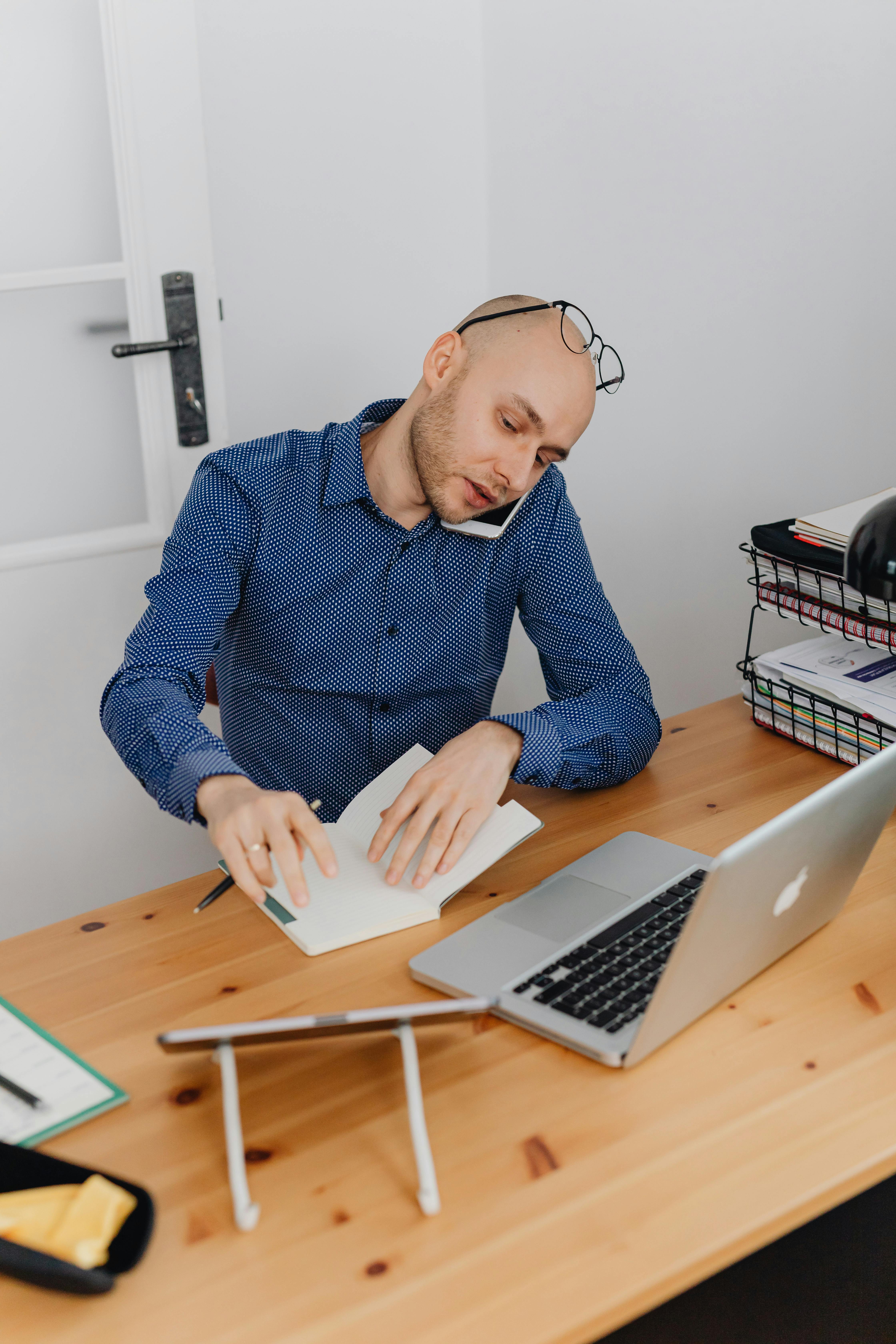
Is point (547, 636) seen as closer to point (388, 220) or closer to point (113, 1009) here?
point (113, 1009)

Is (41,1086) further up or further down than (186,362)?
further down

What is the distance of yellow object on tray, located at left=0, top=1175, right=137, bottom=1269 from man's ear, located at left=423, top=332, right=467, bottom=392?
1.04 m

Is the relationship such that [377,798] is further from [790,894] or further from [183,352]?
[183,352]

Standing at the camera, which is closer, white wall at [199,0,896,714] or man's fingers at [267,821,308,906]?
man's fingers at [267,821,308,906]

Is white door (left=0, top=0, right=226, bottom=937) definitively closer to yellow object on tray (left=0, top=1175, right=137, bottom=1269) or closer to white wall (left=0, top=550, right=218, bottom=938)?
white wall (left=0, top=550, right=218, bottom=938)

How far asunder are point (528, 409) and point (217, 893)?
2.25 ft

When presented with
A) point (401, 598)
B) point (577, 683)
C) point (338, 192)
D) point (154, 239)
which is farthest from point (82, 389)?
point (577, 683)

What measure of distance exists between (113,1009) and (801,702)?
2.93 ft

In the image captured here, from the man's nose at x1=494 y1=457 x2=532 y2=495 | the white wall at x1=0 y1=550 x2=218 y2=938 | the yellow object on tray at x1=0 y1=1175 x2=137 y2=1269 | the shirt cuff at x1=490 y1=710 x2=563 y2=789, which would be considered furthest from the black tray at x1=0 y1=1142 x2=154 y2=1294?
the white wall at x1=0 y1=550 x2=218 y2=938

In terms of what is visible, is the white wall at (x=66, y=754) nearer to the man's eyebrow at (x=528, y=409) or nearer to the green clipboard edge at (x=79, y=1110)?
the man's eyebrow at (x=528, y=409)

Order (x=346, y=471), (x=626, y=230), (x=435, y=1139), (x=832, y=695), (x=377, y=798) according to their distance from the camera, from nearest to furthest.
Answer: (x=435, y=1139) < (x=377, y=798) < (x=832, y=695) < (x=346, y=471) < (x=626, y=230)

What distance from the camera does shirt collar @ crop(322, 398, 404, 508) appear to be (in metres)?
1.49

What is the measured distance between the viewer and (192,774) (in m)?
1.13

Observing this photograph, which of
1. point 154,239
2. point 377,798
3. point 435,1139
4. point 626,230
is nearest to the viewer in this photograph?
point 435,1139
